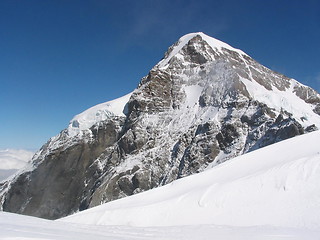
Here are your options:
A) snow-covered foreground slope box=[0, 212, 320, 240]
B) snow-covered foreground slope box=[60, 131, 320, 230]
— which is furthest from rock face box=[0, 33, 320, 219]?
snow-covered foreground slope box=[0, 212, 320, 240]

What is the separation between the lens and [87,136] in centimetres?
10250

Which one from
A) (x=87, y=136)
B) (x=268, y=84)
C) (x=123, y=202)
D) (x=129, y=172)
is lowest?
(x=123, y=202)

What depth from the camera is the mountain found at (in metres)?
7.30

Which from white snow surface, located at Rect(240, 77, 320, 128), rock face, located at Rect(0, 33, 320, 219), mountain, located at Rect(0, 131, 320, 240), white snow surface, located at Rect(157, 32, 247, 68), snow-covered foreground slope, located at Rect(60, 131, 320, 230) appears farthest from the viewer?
white snow surface, located at Rect(157, 32, 247, 68)

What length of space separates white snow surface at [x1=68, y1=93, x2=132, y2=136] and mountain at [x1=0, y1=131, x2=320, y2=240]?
9200 cm

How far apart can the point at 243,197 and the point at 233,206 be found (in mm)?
504

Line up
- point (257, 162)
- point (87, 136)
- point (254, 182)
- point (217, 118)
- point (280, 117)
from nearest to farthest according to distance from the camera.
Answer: point (254, 182) → point (257, 162) → point (280, 117) → point (217, 118) → point (87, 136)

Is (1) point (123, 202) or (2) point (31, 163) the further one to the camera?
(2) point (31, 163)

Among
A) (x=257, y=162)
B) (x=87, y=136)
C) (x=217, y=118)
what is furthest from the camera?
(x=87, y=136)

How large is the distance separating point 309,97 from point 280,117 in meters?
45.8

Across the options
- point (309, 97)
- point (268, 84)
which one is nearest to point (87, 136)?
point (268, 84)

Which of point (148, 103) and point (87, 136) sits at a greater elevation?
point (148, 103)

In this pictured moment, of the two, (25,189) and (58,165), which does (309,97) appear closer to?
(58,165)

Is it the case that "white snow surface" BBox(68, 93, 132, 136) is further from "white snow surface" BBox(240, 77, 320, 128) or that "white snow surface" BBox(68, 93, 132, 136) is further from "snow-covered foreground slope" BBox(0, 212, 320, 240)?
"snow-covered foreground slope" BBox(0, 212, 320, 240)
